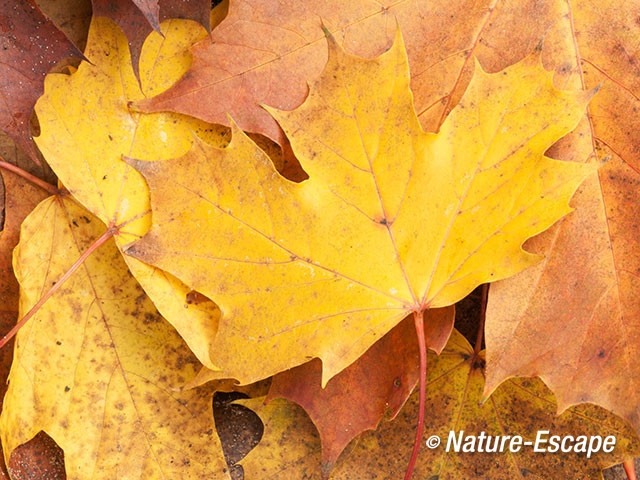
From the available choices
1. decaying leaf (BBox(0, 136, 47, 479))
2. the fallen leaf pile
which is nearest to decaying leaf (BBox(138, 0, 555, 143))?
the fallen leaf pile

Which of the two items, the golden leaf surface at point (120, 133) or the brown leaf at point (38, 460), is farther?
the brown leaf at point (38, 460)

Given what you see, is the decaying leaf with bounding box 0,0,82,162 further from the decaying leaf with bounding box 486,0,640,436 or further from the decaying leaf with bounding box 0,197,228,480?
the decaying leaf with bounding box 486,0,640,436

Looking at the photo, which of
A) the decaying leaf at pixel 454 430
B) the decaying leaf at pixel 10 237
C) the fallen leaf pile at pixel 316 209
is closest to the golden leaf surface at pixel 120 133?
the fallen leaf pile at pixel 316 209

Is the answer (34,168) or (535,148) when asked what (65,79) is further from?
(535,148)

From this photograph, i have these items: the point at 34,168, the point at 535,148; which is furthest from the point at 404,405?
the point at 34,168

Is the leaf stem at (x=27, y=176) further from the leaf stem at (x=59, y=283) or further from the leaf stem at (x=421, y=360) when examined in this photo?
the leaf stem at (x=421, y=360)

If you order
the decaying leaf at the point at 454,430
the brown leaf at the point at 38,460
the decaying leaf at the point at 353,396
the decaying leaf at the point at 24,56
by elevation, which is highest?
the decaying leaf at the point at 24,56
